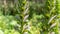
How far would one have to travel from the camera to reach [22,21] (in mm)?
3348

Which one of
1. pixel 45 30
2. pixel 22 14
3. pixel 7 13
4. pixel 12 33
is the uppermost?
pixel 22 14

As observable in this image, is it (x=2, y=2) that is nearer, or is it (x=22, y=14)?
(x=22, y=14)

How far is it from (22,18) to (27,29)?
8.6 inches

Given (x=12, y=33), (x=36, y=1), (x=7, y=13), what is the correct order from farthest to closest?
(x=36, y=1)
(x=7, y=13)
(x=12, y=33)

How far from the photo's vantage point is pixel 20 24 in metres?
3.38

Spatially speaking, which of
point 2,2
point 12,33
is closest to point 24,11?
point 12,33

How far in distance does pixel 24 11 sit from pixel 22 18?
0.14 m

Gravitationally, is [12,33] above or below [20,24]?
below

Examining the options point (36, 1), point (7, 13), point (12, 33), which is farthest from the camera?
point (36, 1)

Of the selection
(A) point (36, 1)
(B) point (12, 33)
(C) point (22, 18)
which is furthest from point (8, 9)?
(C) point (22, 18)

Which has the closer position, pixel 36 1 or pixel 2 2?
pixel 2 2

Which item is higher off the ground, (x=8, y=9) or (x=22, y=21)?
(x=22, y=21)

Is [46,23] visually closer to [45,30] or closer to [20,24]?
[45,30]

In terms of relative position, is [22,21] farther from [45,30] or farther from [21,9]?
[45,30]
